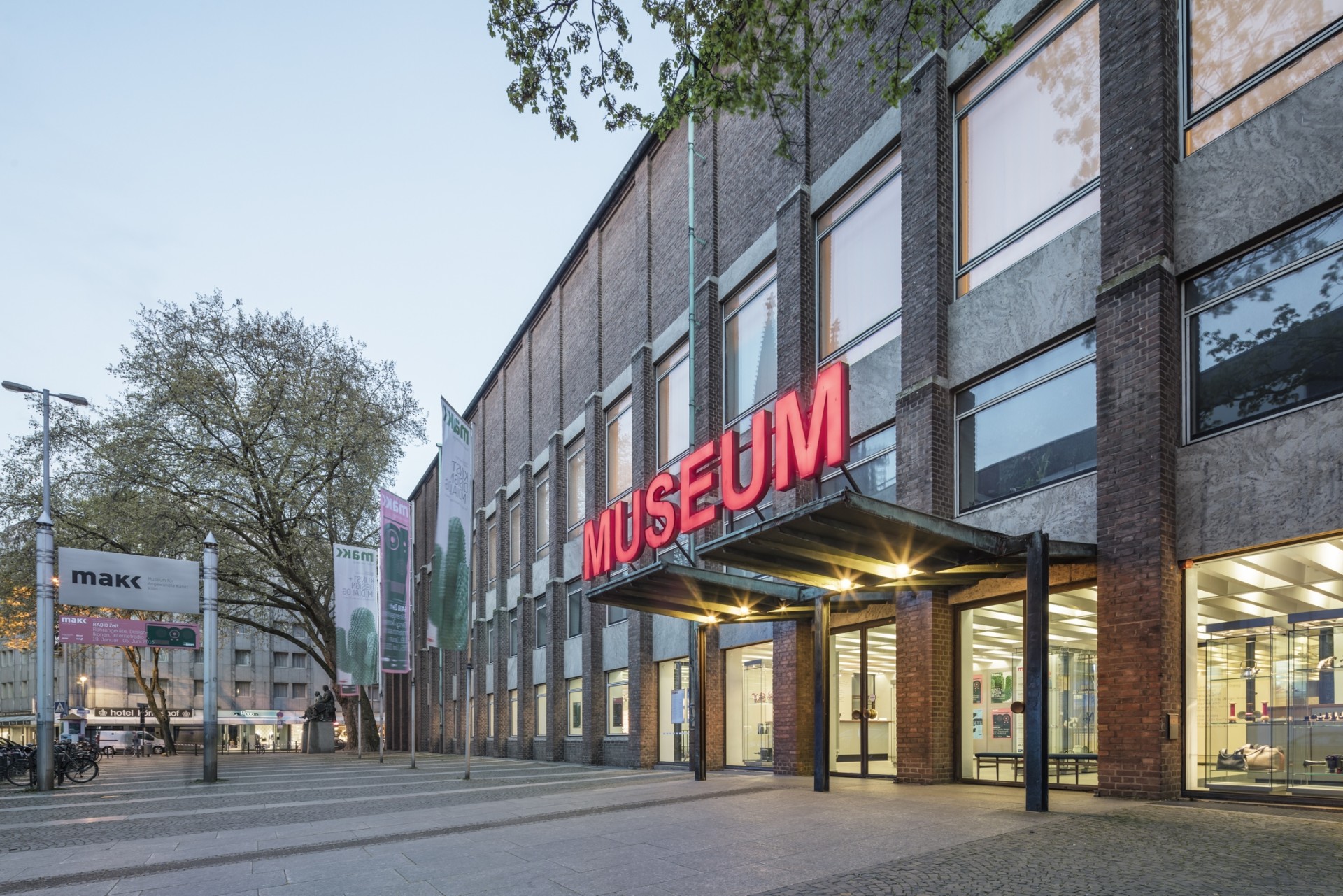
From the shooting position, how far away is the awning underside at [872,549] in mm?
11062

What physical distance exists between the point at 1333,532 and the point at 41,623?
23918 mm

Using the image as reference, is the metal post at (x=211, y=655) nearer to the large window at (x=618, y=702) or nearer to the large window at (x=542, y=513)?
the large window at (x=618, y=702)

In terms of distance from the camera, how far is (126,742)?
65375 millimetres

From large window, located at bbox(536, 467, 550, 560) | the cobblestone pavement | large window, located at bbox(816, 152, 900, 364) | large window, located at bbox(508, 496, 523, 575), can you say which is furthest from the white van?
the cobblestone pavement

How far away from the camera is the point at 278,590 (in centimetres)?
4106

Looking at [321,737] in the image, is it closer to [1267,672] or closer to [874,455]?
[874,455]

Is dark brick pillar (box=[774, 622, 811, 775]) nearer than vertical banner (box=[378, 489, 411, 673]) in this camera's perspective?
Yes

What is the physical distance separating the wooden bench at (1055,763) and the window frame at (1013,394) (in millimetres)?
3526

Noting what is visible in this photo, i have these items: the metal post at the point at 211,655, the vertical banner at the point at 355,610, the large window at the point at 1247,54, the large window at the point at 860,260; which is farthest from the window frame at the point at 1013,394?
the vertical banner at the point at 355,610

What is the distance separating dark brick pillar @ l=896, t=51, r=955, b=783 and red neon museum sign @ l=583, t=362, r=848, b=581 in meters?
1.39

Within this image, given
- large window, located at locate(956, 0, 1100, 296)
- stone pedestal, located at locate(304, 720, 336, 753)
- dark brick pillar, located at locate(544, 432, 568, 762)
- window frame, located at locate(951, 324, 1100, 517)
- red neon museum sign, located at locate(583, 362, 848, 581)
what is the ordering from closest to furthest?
window frame, located at locate(951, 324, 1100, 517)
large window, located at locate(956, 0, 1100, 296)
red neon museum sign, located at locate(583, 362, 848, 581)
dark brick pillar, located at locate(544, 432, 568, 762)
stone pedestal, located at locate(304, 720, 336, 753)

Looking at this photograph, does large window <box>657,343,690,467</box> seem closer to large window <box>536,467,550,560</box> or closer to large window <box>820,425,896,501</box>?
large window <box>820,425,896,501</box>

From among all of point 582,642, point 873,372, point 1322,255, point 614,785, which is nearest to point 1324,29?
point 1322,255

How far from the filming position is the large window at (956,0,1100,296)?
Result: 1316cm
